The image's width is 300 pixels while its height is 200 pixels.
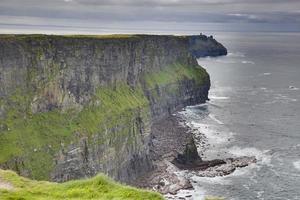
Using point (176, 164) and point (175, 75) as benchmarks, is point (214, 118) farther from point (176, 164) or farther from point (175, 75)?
point (176, 164)

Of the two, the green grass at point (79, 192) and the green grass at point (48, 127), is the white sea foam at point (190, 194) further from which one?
the green grass at point (79, 192)

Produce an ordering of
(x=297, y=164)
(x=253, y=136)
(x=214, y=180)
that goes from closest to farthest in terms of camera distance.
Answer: (x=214, y=180)
(x=297, y=164)
(x=253, y=136)

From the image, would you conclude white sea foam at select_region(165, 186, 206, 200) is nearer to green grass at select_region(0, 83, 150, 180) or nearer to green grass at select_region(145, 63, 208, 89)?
green grass at select_region(0, 83, 150, 180)

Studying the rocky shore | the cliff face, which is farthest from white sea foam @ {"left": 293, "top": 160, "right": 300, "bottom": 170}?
the cliff face

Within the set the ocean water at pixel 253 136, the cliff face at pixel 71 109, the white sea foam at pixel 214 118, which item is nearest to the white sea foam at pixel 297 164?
the ocean water at pixel 253 136

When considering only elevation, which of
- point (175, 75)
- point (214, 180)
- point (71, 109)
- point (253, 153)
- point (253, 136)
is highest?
point (71, 109)

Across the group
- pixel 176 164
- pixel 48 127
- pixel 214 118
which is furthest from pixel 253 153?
pixel 48 127

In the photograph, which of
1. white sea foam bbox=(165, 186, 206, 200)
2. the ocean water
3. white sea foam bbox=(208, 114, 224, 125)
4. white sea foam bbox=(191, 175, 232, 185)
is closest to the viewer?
white sea foam bbox=(165, 186, 206, 200)
